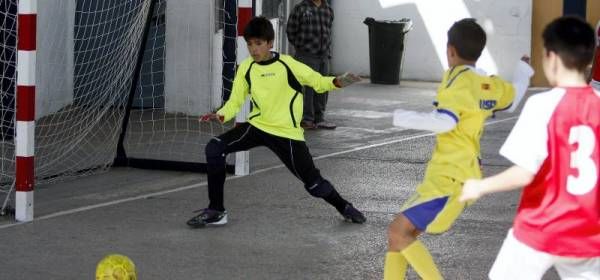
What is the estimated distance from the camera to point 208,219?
889cm

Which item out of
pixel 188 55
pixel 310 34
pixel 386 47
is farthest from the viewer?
pixel 386 47

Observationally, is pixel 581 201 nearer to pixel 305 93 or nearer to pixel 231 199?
pixel 231 199

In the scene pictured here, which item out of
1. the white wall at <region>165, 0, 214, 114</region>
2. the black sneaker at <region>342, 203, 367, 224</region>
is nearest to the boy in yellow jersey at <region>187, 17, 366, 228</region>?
the black sneaker at <region>342, 203, 367, 224</region>

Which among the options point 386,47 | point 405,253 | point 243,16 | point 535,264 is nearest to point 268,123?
point 243,16

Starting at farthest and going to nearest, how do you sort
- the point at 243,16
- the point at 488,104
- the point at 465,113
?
the point at 243,16 → the point at 488,104 → the point at 465,113

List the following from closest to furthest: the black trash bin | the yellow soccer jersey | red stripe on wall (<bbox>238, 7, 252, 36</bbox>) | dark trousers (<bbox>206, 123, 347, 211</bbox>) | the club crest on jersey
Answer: the yellow soccer jersey, the club crest on jersey, dark trousers (<bbox>206, 123, 347, 211</bbox>), red stripe on wall (<bbox>238, 7, 252, 36</bbox>), the black trash bin

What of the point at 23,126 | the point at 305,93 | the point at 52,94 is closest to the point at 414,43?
the point at 305,93

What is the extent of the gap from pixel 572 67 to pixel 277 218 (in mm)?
4631

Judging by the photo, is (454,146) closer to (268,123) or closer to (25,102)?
(268,123)

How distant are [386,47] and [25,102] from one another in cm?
1202

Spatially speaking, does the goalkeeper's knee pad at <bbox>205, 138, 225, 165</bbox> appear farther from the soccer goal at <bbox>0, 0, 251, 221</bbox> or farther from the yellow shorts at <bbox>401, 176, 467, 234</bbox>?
the yellow shorts at <bbox>401, 176, 467, 234</bbox>

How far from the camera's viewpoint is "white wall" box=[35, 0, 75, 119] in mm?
13609

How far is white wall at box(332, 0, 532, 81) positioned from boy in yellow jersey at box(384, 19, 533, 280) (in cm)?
1442

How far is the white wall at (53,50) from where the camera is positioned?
13.6m
